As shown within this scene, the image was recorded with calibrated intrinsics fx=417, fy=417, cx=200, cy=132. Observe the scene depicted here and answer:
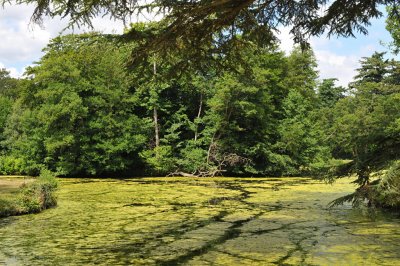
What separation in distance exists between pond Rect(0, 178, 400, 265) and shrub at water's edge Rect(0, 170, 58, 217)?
1.04ft

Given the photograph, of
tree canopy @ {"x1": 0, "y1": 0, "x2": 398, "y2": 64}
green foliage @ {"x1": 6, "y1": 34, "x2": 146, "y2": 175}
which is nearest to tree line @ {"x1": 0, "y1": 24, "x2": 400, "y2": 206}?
green foliage @ {"x1": 6, "y1": 34, "x2": 146, "y2": 175}

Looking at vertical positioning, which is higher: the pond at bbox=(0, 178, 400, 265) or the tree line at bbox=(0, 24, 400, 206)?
the tree line at bbox=(0, 24, 400, 206)

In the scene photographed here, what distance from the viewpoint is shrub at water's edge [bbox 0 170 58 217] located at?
28.7ft

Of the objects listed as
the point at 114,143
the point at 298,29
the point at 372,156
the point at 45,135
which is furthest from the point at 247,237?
the point at 45,135

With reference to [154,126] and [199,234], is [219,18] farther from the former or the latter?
[154,126]

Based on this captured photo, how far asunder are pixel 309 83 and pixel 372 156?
30.3 metres

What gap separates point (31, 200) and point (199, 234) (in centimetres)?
429

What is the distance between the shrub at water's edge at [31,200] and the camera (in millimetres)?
8750

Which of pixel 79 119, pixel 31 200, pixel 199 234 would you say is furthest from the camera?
pixel 79 119

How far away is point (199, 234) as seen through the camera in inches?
275

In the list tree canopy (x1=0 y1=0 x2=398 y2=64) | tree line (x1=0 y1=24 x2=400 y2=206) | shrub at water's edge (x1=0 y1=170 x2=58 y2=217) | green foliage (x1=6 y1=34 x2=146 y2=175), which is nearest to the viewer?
tree canopy (x1=0 y1=0 x2=398 y2=64)

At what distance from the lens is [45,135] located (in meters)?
21.0

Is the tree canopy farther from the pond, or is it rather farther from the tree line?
the tree line

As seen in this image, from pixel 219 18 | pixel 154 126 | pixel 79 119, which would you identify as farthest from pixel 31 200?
pixel 154 126
